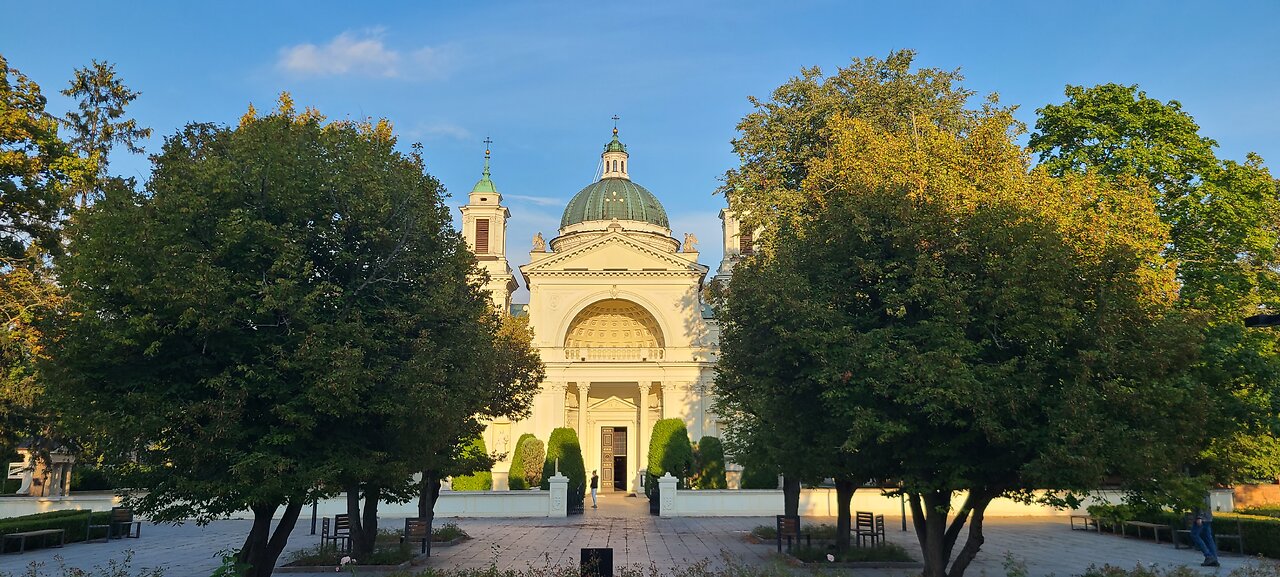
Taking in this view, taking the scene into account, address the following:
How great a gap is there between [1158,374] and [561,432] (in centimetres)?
2770

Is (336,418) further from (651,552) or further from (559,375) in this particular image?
(559,375)

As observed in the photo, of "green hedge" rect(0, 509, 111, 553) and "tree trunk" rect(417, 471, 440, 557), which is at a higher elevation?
"tree trunk" rect(417, 471, 440, 557)

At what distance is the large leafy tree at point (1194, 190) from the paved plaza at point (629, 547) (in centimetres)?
405

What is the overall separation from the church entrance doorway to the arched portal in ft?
16.9

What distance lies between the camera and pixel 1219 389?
13578mm

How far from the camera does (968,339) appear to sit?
Answer: 1169 centimetres

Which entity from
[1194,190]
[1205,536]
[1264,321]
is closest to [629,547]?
[1205,536]

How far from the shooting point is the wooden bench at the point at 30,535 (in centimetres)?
1902

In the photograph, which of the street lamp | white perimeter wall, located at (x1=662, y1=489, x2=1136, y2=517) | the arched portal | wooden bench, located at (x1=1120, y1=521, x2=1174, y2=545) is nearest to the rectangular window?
the arched portal

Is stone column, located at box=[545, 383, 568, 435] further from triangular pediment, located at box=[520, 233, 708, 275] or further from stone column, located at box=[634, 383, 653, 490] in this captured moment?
triangular pediment, located at box=[520, 233, 708, 275]

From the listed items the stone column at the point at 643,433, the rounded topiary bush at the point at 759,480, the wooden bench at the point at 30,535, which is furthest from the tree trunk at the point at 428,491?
the stone column at the point at 643,433

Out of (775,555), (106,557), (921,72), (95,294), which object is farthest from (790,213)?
(106,557)

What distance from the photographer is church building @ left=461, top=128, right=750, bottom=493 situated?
44.6 meters

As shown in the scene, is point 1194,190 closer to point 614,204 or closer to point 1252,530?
point 1252,530
